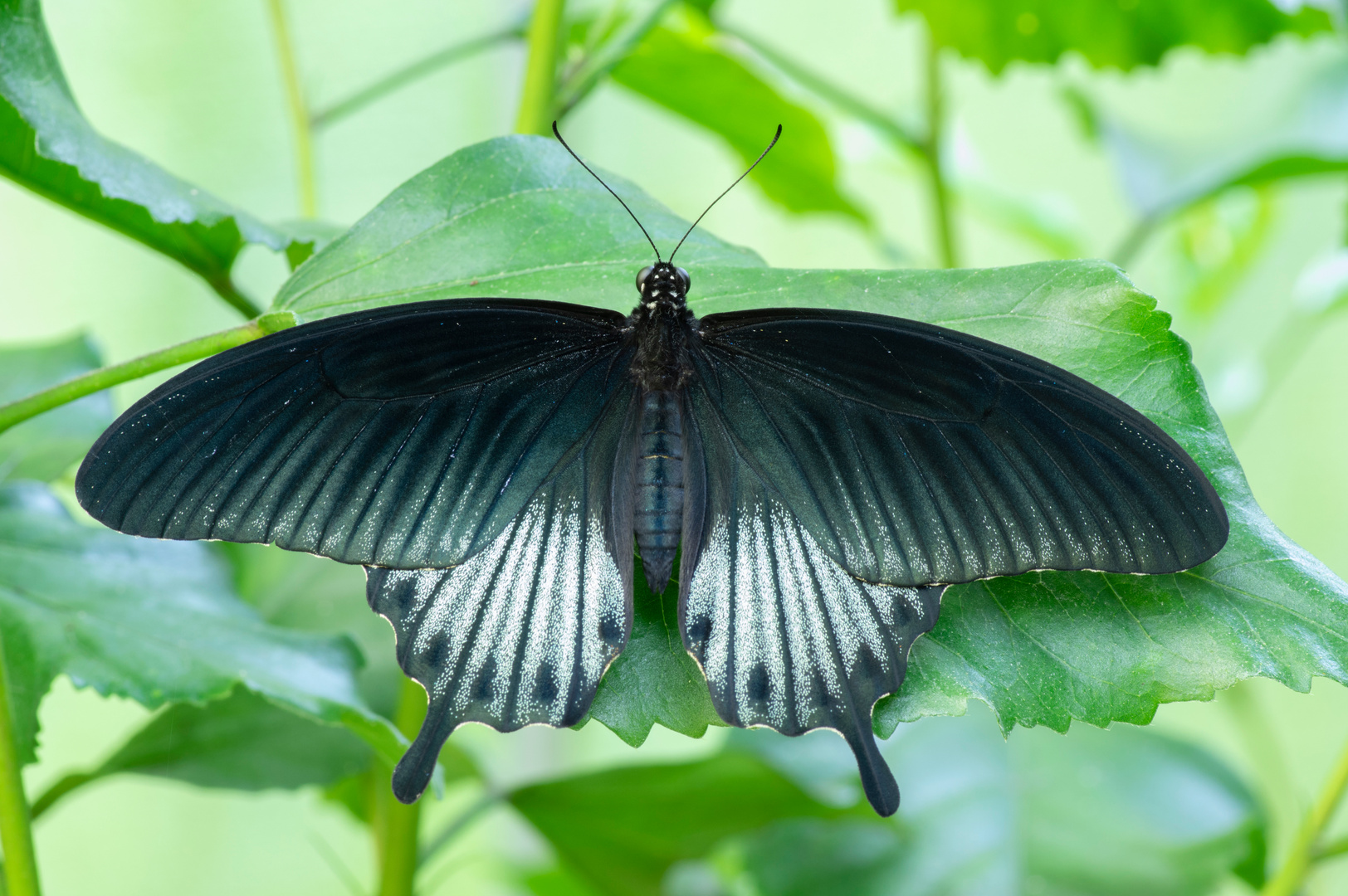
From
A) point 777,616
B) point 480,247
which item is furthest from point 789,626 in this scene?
point 480,247

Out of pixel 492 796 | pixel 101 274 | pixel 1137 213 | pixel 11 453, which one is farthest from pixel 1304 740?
pixel 101 274

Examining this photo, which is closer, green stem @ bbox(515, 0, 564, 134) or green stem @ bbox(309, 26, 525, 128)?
green stem @ bbox(515, 0, 564, 134)

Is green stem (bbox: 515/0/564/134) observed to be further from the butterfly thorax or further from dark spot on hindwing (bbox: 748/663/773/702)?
dark spot on hindwing (bbox: 748/663/773/702)


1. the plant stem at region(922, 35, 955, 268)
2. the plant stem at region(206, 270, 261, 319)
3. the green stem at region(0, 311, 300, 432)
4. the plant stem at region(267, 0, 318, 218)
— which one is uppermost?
the plant stem at region(922, 35, 955, 268)

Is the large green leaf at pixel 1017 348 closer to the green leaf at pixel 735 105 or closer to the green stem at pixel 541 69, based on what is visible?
the green stem at pixel 541 69

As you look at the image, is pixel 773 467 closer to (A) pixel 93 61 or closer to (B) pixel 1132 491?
(B) pixel 1132 491

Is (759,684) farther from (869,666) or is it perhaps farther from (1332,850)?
(1332,850)

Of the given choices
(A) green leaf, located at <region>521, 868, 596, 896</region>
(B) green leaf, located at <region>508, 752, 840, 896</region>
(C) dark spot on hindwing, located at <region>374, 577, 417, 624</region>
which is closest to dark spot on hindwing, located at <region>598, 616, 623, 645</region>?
(C) dark spot on hindwing, located at <region>374, 577, 417, 624</region>
